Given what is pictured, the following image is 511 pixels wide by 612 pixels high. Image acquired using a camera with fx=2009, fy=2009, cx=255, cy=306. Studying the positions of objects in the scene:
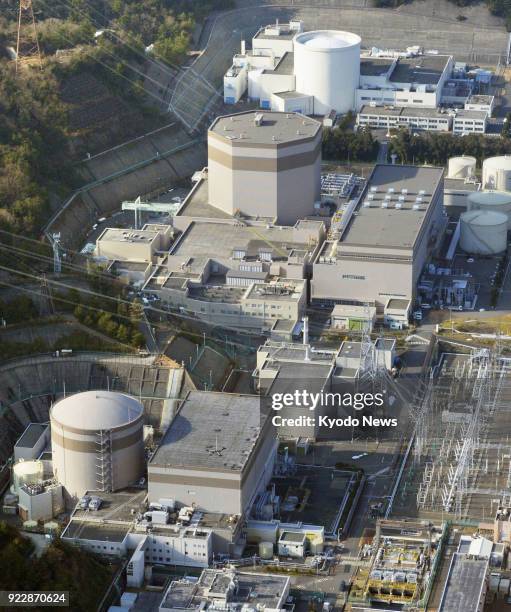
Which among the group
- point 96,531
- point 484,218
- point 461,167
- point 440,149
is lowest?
point 440,149

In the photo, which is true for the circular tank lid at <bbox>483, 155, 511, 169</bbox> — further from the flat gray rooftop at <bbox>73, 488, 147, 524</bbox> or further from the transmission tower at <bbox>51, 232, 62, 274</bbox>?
the flat gray rooftop at <bbox>73, 488, 147, 524</bbox>

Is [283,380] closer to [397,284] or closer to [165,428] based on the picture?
[165,428]

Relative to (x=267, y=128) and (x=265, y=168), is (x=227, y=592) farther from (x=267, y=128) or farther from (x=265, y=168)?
(x=267, y=128)

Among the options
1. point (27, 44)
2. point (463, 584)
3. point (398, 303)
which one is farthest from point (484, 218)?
point (463, 584)

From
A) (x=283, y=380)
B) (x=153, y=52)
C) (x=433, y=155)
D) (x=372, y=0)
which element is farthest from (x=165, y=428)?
(x=372, y=0)

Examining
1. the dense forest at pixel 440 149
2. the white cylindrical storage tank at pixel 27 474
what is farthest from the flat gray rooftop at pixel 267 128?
the white cylindrical storage tank at pixel 27 474

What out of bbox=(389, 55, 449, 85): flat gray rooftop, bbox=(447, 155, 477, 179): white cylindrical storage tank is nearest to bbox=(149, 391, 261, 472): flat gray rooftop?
bbox=(447, 155, 477, 179): white cylindrical storage tank
